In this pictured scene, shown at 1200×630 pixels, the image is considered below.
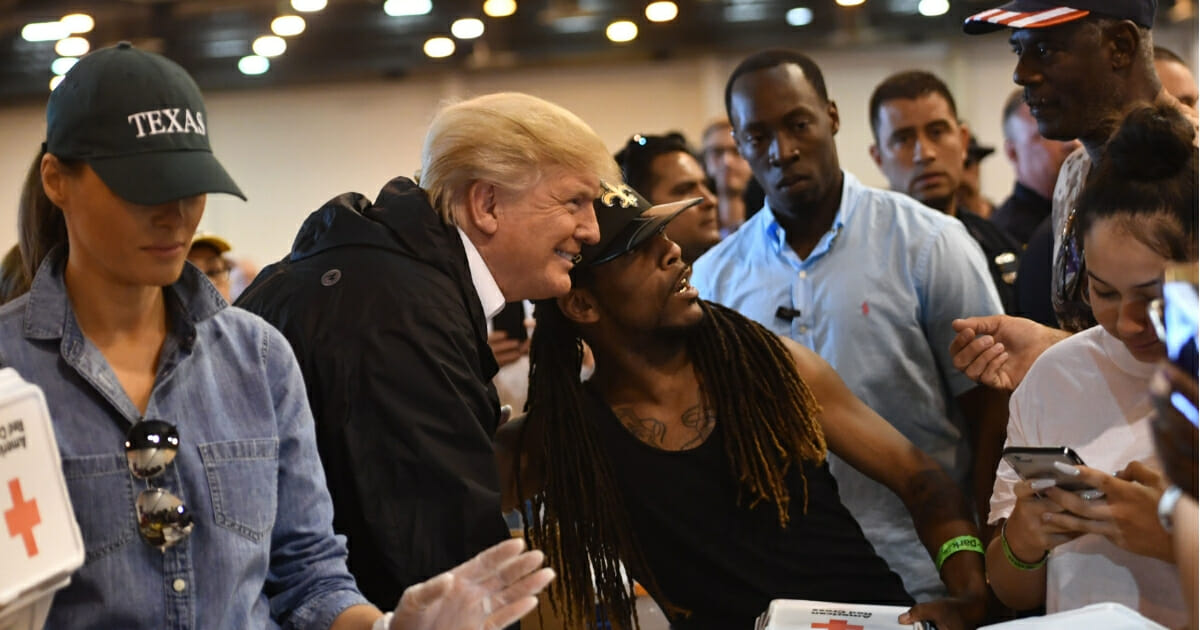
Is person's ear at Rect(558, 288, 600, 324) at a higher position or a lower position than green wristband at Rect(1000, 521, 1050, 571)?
higher

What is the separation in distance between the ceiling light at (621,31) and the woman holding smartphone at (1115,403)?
6874 millimetres

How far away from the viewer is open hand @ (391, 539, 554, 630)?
1760mm

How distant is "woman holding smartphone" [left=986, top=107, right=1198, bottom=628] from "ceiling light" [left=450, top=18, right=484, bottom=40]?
667cm

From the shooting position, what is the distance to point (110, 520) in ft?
5.37

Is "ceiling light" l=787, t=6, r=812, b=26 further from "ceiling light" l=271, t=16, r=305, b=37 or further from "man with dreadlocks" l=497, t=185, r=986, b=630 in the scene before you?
"man with dreadlocks" l=497, t=185, r=986, b=630

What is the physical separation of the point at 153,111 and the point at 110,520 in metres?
0.53

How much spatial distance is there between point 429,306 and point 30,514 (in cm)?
91

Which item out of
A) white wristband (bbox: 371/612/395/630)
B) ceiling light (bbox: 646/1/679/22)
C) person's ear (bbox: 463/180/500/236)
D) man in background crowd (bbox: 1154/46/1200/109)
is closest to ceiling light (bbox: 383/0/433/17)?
ceiling light (bbox: 646/1/679/22)

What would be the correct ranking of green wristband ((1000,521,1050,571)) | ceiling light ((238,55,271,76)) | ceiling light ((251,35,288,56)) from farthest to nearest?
1. ceiling light ((238,55,271,76))
2. ceiling light ((251,35,288,56))
3. green wristband ((1000,521,1050,571))

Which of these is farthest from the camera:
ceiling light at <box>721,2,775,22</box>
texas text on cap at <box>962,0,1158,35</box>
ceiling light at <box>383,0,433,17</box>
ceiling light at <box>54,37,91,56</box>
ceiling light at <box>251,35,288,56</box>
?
ceiling light at <box>251,35,288,56</box>

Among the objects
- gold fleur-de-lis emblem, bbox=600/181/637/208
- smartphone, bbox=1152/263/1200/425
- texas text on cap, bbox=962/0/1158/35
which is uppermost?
texas text on cap, bbox=962/0/1158/35

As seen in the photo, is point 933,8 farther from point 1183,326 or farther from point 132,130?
point 1183,326

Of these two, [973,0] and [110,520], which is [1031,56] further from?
[973,0]

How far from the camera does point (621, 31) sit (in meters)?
9.04
